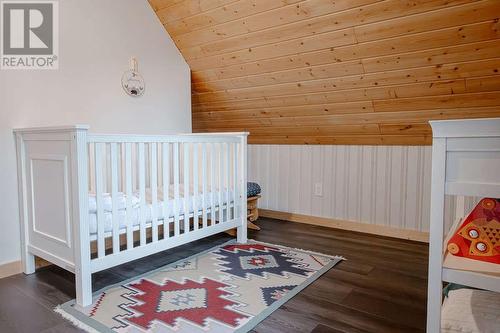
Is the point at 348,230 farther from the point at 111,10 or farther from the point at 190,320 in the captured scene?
the point at 111,10

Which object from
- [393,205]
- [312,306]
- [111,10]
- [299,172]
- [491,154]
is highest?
[111,10]

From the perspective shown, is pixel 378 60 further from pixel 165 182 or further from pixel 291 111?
pixel 165 182

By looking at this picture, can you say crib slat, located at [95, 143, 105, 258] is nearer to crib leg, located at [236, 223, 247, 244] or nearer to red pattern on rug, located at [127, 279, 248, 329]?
red pattern on rug, located at [127, 279, 248, 329]

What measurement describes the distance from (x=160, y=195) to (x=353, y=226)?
70.3 inches

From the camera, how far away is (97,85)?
2.48m

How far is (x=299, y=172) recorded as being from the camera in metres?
3.52

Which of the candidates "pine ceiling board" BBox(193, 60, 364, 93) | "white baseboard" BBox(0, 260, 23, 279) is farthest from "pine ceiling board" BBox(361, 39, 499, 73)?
"white baseboard" BBox(0, 260, 23, 279)

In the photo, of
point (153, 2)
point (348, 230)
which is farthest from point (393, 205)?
point (153, 2)

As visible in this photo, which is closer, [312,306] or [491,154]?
[491,154]

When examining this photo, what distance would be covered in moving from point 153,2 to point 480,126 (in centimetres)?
255

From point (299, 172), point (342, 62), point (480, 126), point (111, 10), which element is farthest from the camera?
point (299, 172)

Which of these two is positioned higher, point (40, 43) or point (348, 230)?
point (40, 43)

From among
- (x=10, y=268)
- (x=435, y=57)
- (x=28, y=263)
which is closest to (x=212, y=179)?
(x=28, y=263)

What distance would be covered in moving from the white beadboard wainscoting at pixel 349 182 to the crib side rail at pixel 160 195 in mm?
933
